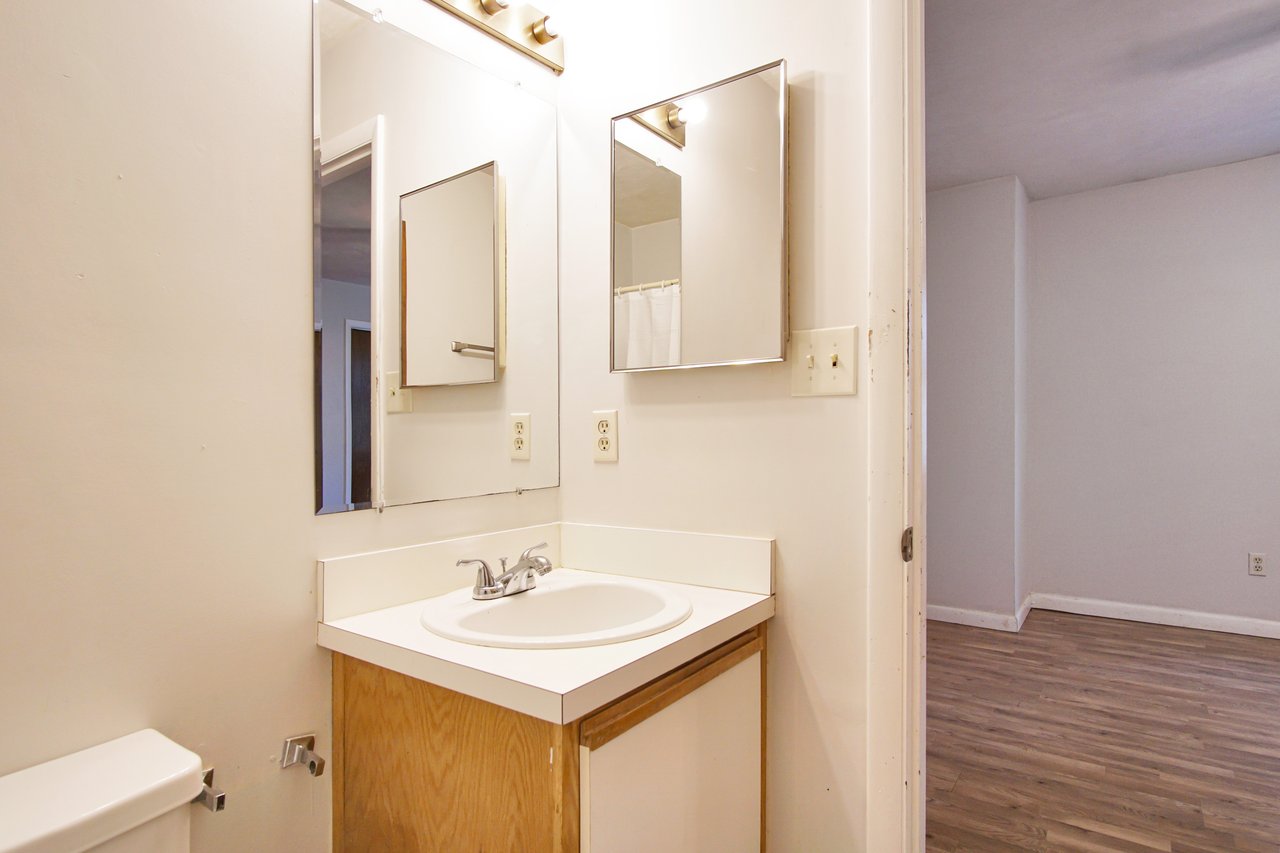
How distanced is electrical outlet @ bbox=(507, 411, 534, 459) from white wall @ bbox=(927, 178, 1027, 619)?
297 cm

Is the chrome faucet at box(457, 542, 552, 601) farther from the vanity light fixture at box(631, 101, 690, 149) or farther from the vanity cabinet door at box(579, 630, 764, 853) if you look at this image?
the vanity light fixture at box(631, 101, 690, 149)

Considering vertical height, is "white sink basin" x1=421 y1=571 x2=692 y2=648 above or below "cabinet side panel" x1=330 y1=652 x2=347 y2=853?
above

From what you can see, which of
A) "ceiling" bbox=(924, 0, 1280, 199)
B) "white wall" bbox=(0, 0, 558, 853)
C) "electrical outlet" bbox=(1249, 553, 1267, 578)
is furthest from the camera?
"electrical outlet" bbox=(1249, 553, 1267, 578)

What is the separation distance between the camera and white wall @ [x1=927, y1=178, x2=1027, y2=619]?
3.60m

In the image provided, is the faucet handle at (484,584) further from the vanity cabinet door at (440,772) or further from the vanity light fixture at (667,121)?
the vanity light fixture at (667,121)

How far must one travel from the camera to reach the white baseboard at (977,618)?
11.7 ft

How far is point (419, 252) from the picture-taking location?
1.40 meters

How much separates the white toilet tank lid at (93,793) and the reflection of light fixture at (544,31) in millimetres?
1560

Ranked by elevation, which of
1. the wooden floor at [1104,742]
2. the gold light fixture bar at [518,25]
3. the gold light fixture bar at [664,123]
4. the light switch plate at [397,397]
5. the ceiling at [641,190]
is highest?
the gold light fixture bar at [518,25]

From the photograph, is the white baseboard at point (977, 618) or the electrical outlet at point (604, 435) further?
the white baseboard at point (977, 618)

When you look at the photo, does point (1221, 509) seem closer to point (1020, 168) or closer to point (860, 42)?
point (1020, 168)

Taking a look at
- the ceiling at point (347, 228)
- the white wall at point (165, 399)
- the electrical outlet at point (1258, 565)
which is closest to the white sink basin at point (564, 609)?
the white wall at point (165, 399)

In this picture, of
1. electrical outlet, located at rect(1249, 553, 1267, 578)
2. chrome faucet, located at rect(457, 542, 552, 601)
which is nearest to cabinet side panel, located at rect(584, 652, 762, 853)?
chrome faucet, located at rect(457, 542, 552, 601)

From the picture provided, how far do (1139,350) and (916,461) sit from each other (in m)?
3.42
